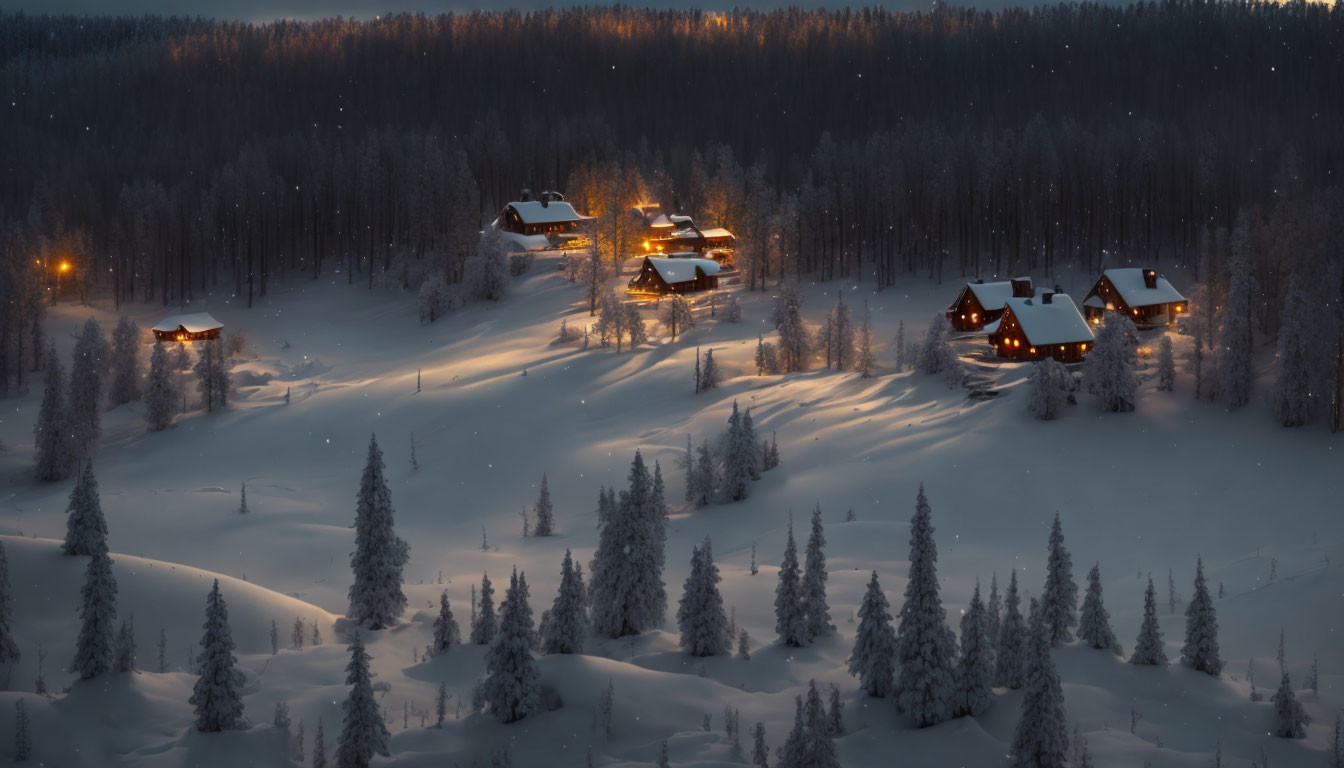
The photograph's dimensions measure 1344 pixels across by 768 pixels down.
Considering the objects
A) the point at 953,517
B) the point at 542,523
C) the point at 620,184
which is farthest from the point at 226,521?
the point at 620,184

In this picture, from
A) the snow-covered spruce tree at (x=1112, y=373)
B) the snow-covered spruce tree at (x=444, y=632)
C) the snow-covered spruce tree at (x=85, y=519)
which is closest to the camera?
the snow-covered spruce tree at (x=444, y=632)

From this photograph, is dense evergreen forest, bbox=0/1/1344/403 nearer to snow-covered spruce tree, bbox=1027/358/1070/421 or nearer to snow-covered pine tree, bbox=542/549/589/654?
snow-covered spruce tree, bbox=1027/358/1070/421

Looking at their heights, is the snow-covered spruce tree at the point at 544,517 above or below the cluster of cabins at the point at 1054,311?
below

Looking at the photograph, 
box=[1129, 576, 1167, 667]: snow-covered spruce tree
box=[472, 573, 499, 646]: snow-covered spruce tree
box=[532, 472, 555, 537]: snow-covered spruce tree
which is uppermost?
box=[1129, 576, 1167, 667]: snow-covered spruce tree

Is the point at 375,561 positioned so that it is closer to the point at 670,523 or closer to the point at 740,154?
the point at 670,523

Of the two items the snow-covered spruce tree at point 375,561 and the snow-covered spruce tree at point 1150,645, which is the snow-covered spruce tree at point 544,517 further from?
the snow-covered spruce tree at point 1150,645

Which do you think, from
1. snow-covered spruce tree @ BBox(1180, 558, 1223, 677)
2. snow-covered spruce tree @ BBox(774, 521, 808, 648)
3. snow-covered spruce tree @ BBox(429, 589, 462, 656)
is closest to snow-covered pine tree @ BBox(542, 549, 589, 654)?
snow-covered spruce tree @ BBox(429, 589, 462, 656)

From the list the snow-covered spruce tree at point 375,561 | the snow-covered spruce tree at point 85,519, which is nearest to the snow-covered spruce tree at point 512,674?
the snow-covered spruce tree at point 375,561
